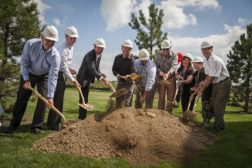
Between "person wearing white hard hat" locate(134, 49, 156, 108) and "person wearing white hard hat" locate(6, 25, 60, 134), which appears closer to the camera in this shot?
"person wearing white hard hat" locate(6, 25, 60, 134)

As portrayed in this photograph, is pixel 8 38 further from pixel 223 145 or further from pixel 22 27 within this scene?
pixel 223 145

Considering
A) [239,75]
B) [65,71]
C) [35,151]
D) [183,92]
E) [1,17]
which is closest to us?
[35,151]

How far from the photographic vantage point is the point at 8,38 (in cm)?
1033

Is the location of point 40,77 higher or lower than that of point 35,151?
higher

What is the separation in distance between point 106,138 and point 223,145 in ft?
7.67

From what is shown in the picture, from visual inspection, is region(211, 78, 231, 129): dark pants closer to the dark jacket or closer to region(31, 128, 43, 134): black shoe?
the dark jacket

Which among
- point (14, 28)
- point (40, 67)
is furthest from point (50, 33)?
point (14, 28)

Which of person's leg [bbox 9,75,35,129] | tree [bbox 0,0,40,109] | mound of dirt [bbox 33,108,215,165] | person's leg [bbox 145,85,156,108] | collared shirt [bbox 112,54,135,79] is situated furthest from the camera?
tree [bbox 0,0,40,109]

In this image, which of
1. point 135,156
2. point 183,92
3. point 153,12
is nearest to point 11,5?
point 183,92

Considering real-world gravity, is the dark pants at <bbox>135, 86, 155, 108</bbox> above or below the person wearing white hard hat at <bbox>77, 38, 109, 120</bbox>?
below

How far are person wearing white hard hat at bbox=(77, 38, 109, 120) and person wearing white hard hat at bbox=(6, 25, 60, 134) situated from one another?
4.17 feet

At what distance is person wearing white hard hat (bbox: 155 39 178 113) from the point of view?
8.22 meters

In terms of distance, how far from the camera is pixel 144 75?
7.93 metres

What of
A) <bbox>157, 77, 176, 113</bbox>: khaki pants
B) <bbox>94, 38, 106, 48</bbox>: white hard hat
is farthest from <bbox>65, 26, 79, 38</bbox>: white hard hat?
<bbox>157, 77, 176, 113</bbox>: khaki pants
